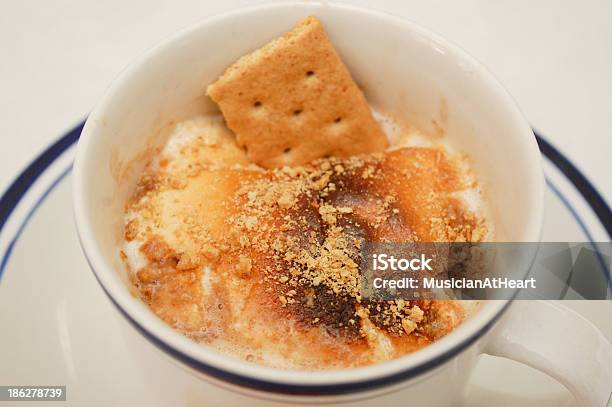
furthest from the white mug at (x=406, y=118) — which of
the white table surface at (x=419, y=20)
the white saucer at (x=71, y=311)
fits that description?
the white table surface at (x=419, y=20)

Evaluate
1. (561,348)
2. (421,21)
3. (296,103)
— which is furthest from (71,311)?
(421,21)

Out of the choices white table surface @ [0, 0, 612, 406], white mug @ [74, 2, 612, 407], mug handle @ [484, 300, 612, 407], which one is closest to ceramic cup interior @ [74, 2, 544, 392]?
white mug @ [74, 2, 612, 407]

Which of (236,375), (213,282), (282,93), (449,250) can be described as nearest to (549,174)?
(449,250)

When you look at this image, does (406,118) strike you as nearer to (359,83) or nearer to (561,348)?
(359,83)

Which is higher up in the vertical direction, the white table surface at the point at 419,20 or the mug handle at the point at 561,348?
the white table surface at the point at 419,20

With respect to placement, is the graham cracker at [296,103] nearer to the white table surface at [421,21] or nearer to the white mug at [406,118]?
the white mug at [406,118]

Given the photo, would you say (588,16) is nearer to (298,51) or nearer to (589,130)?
(589,130)

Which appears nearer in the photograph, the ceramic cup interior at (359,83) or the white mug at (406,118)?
the white mug at (406,118)
